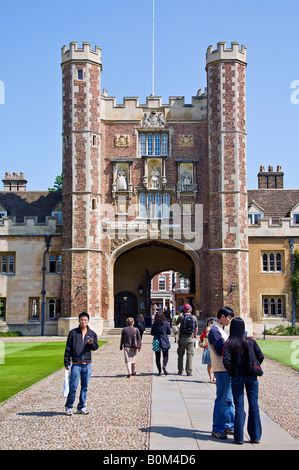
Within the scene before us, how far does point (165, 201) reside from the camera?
3297 centimetres

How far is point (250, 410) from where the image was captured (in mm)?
7328

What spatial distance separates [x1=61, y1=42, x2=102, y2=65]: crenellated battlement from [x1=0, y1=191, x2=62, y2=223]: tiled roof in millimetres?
9275

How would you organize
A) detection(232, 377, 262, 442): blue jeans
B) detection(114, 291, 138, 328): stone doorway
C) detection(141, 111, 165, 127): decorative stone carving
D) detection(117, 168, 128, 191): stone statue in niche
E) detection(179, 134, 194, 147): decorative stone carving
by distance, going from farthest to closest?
1. detection(114, 291, 138, 328): stone doorway
2. detection(141, 111, 165, 127): decorative stone carving
3. detection(179, 134, 194, 147): decorative stone carving
4. detection(117, 168, 128, 191): stone statue in niche
5. detection(232, 377, 262, 442): blue jeans

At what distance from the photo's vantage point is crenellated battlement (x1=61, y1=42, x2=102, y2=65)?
104ft

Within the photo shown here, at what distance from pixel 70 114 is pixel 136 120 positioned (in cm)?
390

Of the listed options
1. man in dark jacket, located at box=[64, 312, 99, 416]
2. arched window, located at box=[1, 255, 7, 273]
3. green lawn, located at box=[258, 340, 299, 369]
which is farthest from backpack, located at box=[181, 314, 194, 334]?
arched window, located at box=[1, 255, 7, 273]

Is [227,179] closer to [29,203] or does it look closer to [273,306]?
[273,306]

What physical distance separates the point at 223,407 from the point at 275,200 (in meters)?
29.9

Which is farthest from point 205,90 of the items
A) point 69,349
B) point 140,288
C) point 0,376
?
point 69,349

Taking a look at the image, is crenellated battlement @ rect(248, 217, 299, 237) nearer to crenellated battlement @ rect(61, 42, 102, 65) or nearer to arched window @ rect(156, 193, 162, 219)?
arched window @ rect(156, 193, 162, 219)

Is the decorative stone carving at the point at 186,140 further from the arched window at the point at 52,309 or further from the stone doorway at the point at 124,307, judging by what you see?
the arched window at the point at 52,309

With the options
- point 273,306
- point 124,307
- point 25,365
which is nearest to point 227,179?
point 273,306

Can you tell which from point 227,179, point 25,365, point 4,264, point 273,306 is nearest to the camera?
point 25,365
